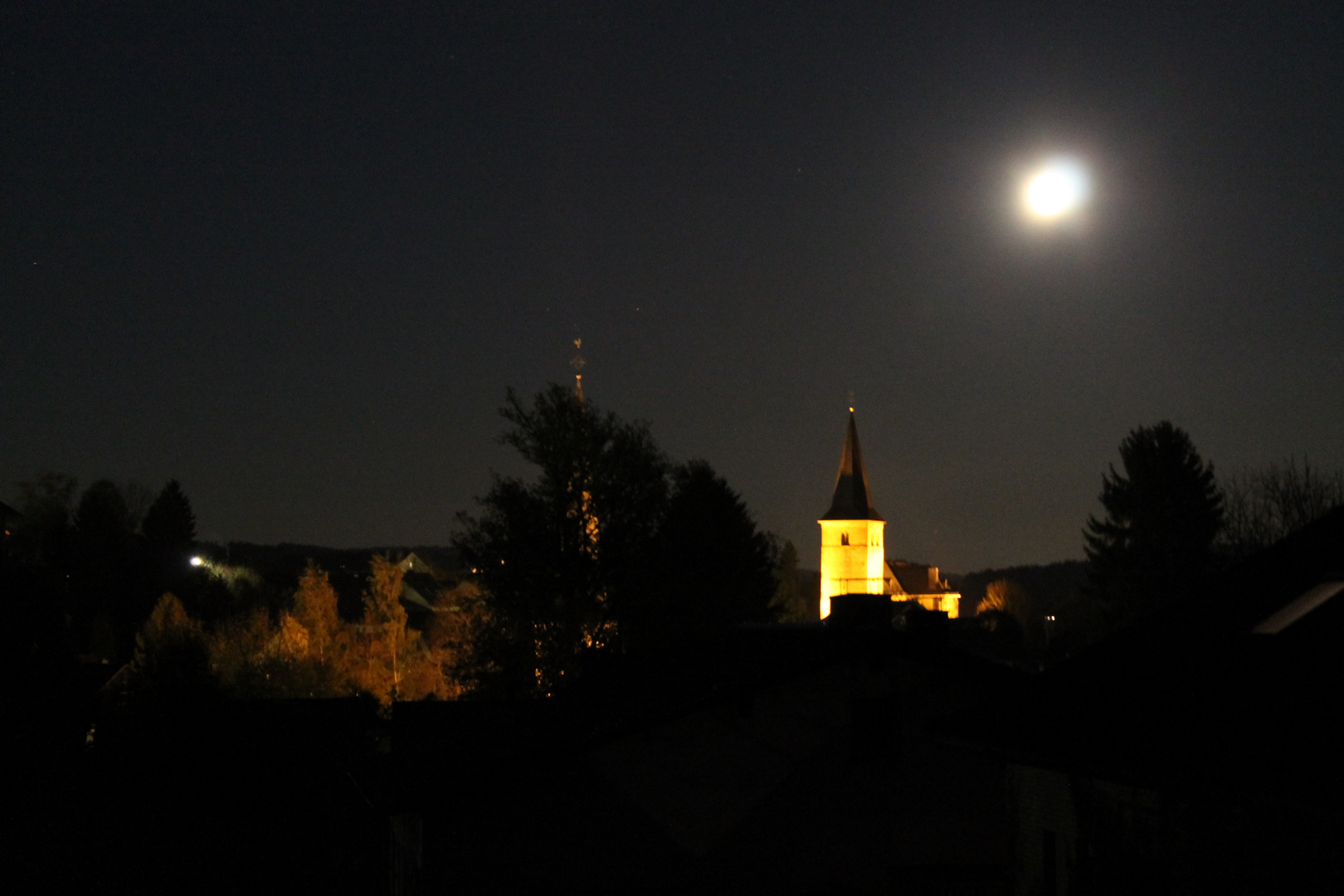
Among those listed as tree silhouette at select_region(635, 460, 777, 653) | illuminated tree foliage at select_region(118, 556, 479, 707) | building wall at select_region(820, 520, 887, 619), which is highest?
building wall at select_region(820, 520, 887, 619)

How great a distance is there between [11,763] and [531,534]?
20.9 metres

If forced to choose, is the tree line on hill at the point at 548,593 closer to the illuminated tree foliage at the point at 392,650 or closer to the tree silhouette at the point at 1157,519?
the illuminated tree foliage at the point at 392,650

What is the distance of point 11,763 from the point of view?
99.8 ft

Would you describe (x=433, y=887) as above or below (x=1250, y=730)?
below

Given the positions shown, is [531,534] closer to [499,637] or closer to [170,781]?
[499,637]

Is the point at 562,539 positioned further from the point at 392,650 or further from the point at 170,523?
the point at 170,523

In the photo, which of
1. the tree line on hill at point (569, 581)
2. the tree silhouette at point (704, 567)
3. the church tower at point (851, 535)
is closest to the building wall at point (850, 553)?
the church tower at point (851, 535)

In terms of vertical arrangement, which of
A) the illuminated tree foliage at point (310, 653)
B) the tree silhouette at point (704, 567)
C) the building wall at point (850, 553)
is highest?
the building wall at point (850, 553)

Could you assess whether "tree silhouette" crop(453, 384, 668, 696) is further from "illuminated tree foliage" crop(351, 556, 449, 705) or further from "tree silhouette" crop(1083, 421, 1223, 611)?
"tree silhouette" crop(1083, 421, 1223, 611)

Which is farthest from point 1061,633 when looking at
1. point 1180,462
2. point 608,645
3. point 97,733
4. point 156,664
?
point 97,733

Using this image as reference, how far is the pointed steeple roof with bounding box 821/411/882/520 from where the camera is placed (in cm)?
15438

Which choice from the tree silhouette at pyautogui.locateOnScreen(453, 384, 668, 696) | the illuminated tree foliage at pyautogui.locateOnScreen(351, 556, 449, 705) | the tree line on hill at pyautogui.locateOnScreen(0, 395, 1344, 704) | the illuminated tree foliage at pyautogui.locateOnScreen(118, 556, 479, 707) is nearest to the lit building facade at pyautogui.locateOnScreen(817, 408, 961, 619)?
the tree line on hill at pyautogui.locateOnScreen(0, 395, 1344, 704)

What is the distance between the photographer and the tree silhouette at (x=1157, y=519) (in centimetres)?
7388

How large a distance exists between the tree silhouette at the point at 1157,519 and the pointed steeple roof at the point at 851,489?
75828 millimetres
